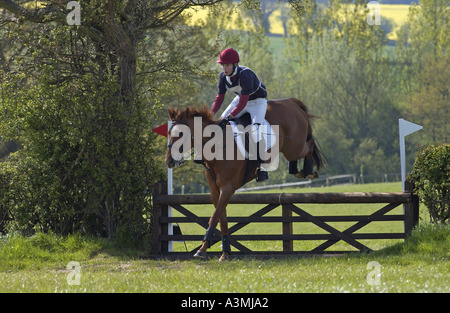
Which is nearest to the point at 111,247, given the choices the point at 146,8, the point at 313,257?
the point at 313,257

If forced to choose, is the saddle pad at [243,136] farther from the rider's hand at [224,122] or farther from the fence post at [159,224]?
Answer: the fence post at [159,224]

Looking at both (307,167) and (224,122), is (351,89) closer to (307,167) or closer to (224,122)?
(307,167)

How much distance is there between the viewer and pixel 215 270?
28.5ft

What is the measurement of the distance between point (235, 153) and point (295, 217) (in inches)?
86.4

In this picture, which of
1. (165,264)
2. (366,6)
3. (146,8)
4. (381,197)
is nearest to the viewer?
(165,264)

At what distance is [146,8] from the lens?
12.6 metres

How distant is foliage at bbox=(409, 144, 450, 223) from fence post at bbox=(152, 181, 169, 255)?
176 inches

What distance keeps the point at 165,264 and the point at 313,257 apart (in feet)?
7.67

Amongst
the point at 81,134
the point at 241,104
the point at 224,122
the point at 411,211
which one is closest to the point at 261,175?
the point at 224,122

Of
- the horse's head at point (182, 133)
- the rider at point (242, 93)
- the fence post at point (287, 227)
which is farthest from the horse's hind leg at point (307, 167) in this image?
the horse's head at point (182, 133)

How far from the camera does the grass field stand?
6957 mm

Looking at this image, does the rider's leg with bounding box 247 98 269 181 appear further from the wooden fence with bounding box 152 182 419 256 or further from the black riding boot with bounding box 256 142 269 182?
the wooden fence with bounding box 152 182 419 256

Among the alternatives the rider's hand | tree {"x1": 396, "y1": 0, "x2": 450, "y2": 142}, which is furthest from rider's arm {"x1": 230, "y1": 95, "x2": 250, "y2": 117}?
tree {"x1": 396, "y1": 0, "x2": 450, "y2": 142}
